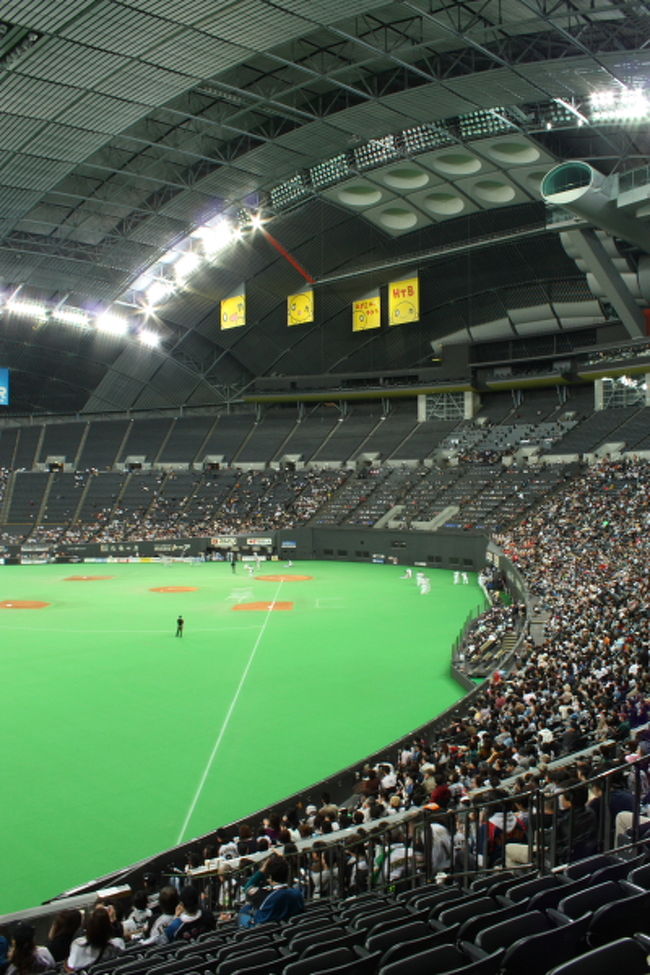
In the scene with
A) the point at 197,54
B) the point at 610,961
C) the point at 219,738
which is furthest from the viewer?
the point at 197,54

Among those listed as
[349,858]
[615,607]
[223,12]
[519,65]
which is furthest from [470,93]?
[349,858]

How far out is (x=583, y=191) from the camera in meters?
39.0

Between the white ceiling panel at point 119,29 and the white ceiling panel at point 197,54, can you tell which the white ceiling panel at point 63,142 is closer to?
the white ceiling panel at point 197,54

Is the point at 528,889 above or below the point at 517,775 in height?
above

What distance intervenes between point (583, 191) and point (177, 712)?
33204 millimetres

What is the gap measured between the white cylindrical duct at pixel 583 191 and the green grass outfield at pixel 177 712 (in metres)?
22.4

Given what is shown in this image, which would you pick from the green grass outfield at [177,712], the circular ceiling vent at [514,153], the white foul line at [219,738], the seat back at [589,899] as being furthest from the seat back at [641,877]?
the circular ceiling vent at [514,153]

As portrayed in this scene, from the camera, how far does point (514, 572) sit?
38406 mm

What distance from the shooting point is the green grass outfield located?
47.1 feet

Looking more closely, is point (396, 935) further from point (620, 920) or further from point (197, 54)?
point (197, 54)

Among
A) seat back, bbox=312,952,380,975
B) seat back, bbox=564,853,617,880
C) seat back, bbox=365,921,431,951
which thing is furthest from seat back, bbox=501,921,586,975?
seat back, bbox=564,853,617,880

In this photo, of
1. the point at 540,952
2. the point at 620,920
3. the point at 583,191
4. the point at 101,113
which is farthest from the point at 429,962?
the point at 101,113

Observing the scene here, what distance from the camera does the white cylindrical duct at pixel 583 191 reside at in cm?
3950

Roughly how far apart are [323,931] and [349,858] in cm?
414
